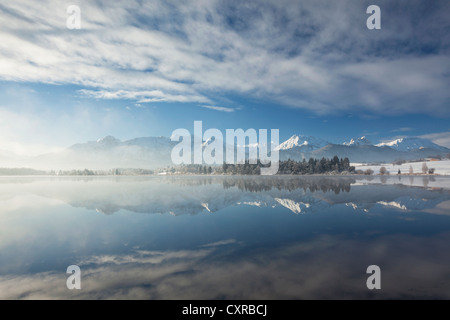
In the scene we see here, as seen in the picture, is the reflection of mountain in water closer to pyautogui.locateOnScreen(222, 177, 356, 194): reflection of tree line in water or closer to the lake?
pyautogui.locateOnScreen(222, 177, 356, 194): reflection of tree line in water

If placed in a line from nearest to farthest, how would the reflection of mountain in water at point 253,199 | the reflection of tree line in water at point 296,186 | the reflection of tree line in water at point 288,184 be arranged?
the reflection of mountain in water at point 253,199 < the reflection of tree line in water at point 296,186 < the reflection of tree line in water at point 288,184

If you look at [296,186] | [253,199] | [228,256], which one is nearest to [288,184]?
[296,186]

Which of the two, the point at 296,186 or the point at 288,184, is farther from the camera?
the point at 288,184

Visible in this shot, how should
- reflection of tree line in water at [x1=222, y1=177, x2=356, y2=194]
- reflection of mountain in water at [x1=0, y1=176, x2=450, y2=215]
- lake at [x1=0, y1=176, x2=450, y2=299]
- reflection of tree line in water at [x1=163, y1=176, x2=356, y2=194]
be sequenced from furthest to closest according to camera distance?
reflection of tree line in water at [x1=163, y1=176, x2=356, y2=194], reflection of tree line in water at [x1=222, y1=177, x2=356, y2=194], reflection of mountain in water at [x1=0, y1=176, x2=450, y2=215], lake at [x1=0, y1=176, x2=450, y2=299]

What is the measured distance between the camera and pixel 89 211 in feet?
110

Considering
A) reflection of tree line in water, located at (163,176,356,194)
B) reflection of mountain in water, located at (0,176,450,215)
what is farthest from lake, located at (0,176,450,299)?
reflection of tree line in water, located at (163,176,356,194)

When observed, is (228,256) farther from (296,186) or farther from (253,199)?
(296,186)

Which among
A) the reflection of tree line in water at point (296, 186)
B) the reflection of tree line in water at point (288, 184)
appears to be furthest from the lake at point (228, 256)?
the reflection of tree line in water at point (288, 184)

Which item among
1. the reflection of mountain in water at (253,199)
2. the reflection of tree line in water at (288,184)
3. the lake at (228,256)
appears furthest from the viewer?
the reflection of tree line in water at (288,184)

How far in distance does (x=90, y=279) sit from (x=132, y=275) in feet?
7.45

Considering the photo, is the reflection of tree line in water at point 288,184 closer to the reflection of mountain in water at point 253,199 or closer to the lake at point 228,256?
the reflection of mountain in water at point 253,199
